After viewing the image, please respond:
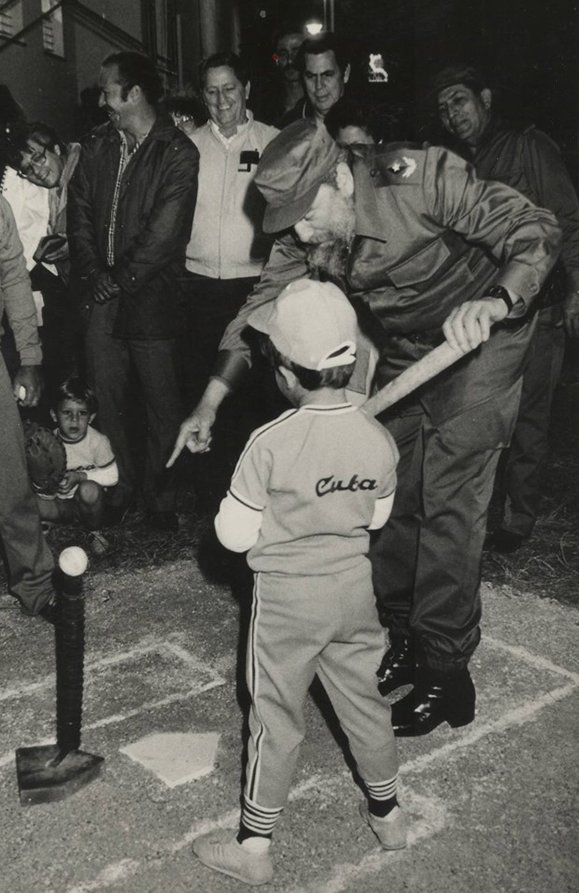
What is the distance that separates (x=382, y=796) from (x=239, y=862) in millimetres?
470

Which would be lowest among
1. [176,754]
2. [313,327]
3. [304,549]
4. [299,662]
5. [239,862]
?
[176,754]

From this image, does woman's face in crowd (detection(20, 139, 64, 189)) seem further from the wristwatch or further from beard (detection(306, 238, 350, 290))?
the wristwatch

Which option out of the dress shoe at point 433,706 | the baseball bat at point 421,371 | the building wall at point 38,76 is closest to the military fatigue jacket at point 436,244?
the baseball bat at point 421,371

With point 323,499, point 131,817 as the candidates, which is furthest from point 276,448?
point 131,817

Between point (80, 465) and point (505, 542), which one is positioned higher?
point (80, 465)

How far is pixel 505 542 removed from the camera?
555 centimetres

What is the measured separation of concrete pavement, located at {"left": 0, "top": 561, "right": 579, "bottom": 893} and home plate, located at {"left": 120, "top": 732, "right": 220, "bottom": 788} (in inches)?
1.2

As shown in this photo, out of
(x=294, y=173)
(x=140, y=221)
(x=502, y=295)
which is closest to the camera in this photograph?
(x=294, y=173)

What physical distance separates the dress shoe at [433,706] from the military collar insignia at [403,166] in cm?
190

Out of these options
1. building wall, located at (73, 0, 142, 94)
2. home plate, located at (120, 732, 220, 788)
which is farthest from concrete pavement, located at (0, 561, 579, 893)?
building wall, located at (73, 0, 142, 94)

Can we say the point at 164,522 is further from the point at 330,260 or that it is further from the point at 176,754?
the point at 330,260

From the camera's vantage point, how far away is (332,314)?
2.64 meters

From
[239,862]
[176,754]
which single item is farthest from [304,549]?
[176,754]

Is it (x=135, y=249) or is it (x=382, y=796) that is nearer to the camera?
(x=382, y=796)
